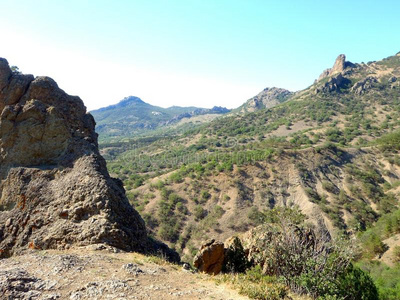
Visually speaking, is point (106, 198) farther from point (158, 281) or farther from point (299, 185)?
point (299, 185)

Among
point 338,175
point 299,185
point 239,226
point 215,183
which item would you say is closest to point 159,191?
point 215,183

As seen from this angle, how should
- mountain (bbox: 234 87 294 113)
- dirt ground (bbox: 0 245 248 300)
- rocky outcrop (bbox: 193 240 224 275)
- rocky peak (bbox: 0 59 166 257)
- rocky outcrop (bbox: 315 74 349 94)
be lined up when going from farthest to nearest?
1. mountain (bbox: 234 87 294 113)
2. rocky outcrop (bbox: 315 74 349 94)
3. rocky outcrop (bbox: 193 240 224 275)
4. rocky peak (bbox: 0 59 166 257)
5. dirt ground (bbox: 0 245 248 300)

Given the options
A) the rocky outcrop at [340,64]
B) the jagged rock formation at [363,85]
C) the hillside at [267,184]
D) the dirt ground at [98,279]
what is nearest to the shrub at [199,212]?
the hillside at [267,184]

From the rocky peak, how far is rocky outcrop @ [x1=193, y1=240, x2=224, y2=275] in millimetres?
2558

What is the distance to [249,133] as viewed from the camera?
7450 cm

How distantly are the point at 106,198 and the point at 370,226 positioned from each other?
3285 centimetres

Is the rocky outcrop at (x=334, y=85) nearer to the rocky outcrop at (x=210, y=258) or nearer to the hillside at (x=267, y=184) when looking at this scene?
the hillside at (x=267, y=184)

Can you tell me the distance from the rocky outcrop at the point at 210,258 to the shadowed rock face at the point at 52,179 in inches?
103

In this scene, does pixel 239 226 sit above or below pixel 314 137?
below

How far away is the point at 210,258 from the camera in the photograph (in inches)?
496

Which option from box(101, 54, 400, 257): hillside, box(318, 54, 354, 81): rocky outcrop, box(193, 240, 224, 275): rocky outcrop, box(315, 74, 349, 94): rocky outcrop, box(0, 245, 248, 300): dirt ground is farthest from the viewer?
box(318, 54, 354, 81): rocky outcrop

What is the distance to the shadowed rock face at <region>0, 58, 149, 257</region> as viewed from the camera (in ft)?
33.8

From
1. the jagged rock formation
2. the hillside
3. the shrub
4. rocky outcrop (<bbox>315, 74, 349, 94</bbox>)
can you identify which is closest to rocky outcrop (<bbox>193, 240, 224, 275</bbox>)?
the hillside

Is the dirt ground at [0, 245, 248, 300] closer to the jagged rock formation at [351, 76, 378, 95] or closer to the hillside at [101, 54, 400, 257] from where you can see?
the hillside at [101, 54, 400, 257]
